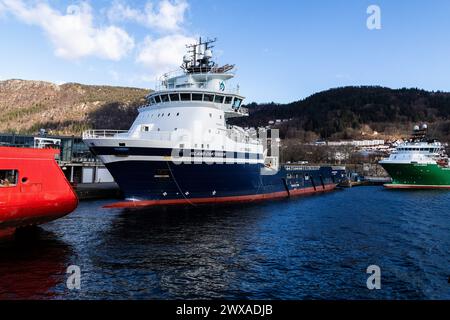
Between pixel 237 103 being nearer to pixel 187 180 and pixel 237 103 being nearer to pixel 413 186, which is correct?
pixel 187 180

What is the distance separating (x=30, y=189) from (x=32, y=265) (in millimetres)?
4481

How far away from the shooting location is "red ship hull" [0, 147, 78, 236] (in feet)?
52.1

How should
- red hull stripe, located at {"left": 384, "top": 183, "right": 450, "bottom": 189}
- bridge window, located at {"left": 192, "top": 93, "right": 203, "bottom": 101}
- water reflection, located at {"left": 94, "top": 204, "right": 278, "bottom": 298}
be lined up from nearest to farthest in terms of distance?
water reflection, located at {"left": 94, "top": 204, "right": 278, "bottom": 298} < bridge window, located at {"left": 192, "top": 93, "right": 203, "bottom": 101} < red hull stripe, located at {"left": 384, "top": 183, "right": 450, "bottom": 189}

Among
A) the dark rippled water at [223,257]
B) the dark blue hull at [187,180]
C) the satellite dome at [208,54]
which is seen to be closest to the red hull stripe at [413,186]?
the dark blue hull at [187,180]

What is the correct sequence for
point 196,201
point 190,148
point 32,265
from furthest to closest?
point 196,201 < point 190,148 < point 32,265

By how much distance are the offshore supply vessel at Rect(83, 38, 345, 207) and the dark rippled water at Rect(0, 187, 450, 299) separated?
2.81 m

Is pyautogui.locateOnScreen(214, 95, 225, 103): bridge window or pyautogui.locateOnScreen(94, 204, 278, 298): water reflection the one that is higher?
pyautogui.locateOnScreen(214, 95, 225, 103): bridge window

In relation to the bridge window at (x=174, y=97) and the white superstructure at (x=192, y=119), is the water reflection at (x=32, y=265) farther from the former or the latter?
the bridge window at (x=174, y=97)

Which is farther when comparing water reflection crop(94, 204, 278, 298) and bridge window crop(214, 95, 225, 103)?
bridge window crop(214, 95, 225, 103)

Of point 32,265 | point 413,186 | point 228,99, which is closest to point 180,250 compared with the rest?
point 32,265

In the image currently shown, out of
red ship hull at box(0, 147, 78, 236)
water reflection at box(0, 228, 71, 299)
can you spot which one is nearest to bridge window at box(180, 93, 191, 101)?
red ship hull at box(0, 147, 78, 236)

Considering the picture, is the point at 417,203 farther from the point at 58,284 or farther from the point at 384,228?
the point at 58,284

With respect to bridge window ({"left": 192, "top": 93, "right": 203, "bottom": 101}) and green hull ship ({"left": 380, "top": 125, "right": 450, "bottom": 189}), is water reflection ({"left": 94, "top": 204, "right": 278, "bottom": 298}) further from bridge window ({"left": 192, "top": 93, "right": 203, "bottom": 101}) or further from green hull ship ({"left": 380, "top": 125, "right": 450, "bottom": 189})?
green hull ship ({"left": 380, "top": 125, "right": 450, "bottom": 189})

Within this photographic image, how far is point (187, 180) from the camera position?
28.0 metres
